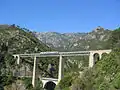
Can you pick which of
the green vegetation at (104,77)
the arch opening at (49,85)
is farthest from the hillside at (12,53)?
the green vegetation at (104,77)

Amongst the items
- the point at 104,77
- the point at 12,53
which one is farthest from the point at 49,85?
the point at 104,77

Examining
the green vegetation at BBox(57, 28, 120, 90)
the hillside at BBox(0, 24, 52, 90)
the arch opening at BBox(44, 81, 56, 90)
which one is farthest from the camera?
the hillside at BBox(0, 24, 52, 90)

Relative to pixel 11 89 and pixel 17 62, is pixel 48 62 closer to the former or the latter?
pixel 17 62

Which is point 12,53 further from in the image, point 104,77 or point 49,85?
point 104,77

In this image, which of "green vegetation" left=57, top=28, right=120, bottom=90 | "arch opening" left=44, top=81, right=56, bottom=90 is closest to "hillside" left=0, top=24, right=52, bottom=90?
"arch opening" left=44, top=81, right=56, bottom=90

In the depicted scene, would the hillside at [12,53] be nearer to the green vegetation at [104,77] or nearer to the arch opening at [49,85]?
the arch opening at [49,85]

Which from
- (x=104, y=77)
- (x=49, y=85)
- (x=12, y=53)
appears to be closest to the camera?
(x=104, y=77)

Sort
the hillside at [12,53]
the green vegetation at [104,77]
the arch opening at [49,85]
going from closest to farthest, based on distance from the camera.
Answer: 1. the green vegetation at [104,77]
2. the arch opening at [49,85]
3. the hillside at [12,53]

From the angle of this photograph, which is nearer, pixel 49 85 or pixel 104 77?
pixel 104 77

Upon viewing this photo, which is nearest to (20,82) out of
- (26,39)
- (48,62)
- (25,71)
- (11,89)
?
(11,89)

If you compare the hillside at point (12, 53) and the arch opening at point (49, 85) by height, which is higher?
the hillside at point (12, 53)

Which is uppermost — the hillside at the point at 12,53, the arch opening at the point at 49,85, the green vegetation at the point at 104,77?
the hillside at the point at 12,53

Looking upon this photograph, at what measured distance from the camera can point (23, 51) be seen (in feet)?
365

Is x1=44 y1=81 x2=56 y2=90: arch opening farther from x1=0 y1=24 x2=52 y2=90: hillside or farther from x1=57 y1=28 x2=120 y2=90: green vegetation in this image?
x1=57 y1=28 x2=120 y2=90: green vegetation
